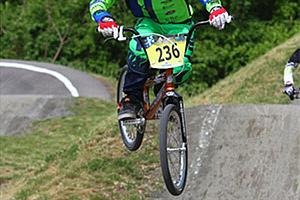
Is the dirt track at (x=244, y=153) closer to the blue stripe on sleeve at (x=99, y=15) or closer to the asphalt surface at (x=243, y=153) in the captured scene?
the asphalt surface at (x=243, y=153)

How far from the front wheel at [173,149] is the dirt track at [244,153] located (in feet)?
4.69

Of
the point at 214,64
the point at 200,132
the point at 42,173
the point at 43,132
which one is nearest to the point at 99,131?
the point at 42,173

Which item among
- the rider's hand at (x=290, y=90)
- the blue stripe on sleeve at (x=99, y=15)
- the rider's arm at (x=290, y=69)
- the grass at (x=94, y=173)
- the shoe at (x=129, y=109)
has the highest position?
the blue stripe on sleeve at (x=99, y=15)

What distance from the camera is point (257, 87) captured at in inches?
510

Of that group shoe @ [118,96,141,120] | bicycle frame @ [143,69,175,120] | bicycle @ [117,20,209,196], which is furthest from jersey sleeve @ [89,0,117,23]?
shoe @ [118,96,141,120]

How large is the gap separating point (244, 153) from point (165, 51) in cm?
254

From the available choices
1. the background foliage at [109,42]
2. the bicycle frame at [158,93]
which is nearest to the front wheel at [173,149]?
the bicycle frame at [158,93]

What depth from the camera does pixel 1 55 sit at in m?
29.7

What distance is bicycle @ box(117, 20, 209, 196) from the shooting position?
A: 5637 millimetres

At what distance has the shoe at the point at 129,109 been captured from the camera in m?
6.12

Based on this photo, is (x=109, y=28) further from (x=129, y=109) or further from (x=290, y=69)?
(x=290, y=69)

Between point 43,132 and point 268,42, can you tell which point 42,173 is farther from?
point 268,42

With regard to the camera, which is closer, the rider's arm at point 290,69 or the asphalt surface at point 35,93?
the rider's arm at point 290,69

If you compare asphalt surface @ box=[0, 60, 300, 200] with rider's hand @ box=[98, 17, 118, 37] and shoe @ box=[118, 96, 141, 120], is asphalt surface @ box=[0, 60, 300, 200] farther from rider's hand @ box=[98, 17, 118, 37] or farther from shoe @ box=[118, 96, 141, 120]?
rider's hand @ box=[98, 17, 118, 37]
